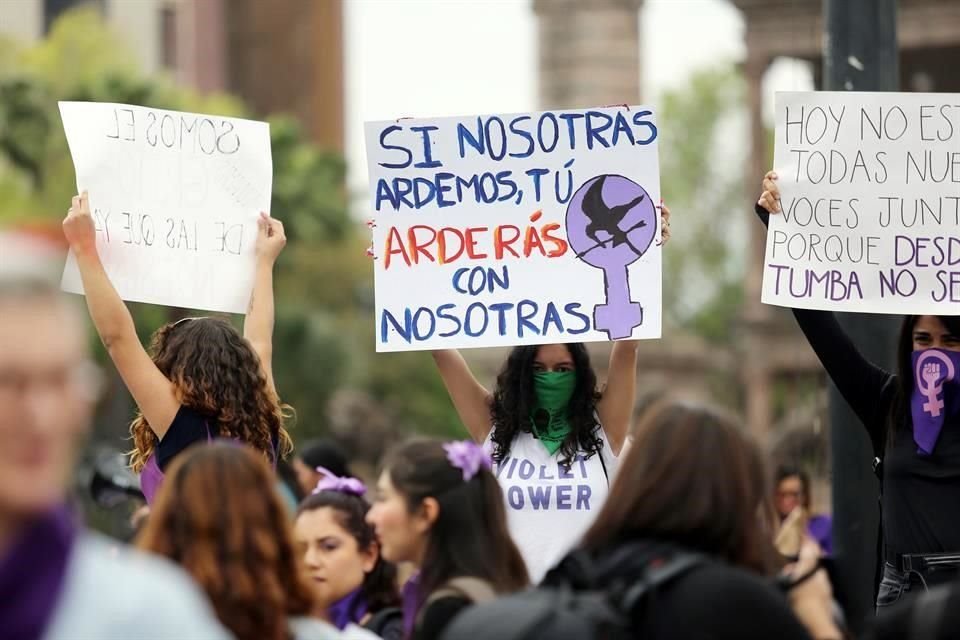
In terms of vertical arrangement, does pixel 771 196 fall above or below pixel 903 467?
above

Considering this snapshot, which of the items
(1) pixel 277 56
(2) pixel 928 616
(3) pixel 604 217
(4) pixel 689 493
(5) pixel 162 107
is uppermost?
(1) pixel 277 56

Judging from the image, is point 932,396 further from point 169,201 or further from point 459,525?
point 169,201

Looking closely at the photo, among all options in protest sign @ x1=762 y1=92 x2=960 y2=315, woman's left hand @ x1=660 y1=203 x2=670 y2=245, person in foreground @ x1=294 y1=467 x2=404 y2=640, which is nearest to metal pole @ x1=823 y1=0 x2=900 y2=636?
protest sign @ x1=762 y1=92 x2=960 y2=315

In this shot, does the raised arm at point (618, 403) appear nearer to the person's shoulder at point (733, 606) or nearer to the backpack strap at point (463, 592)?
the backpack strap at point (463, 592)

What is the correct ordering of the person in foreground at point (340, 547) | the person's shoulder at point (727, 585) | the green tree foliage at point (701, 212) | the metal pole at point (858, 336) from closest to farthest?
the person's shoulder at point (727, 585), the person in foreground at point (340, 547), the metal pole at point (858, 336), the green tree foliage at point (701, 212)

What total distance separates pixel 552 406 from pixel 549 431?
0.09 meters

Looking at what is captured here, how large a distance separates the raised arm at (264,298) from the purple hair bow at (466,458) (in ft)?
4.08

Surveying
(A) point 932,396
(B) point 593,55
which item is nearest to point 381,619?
(A) point 932,396

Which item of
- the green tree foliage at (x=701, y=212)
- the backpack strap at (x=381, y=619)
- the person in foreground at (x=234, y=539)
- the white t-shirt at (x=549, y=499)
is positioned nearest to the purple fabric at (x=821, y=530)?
the white t-shirt at (x=549, y=499)

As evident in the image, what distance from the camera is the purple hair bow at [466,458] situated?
4.91 meters

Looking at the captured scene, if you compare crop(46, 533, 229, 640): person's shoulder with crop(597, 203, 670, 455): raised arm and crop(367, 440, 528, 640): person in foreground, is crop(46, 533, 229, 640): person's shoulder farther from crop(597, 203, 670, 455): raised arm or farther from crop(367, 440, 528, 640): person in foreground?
crop(597, 203, 670, 455): raised arm

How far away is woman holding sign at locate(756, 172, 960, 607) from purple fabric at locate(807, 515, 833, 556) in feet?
12.8

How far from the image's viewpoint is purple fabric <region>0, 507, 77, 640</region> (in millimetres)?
2752

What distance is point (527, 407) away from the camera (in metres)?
6.52
